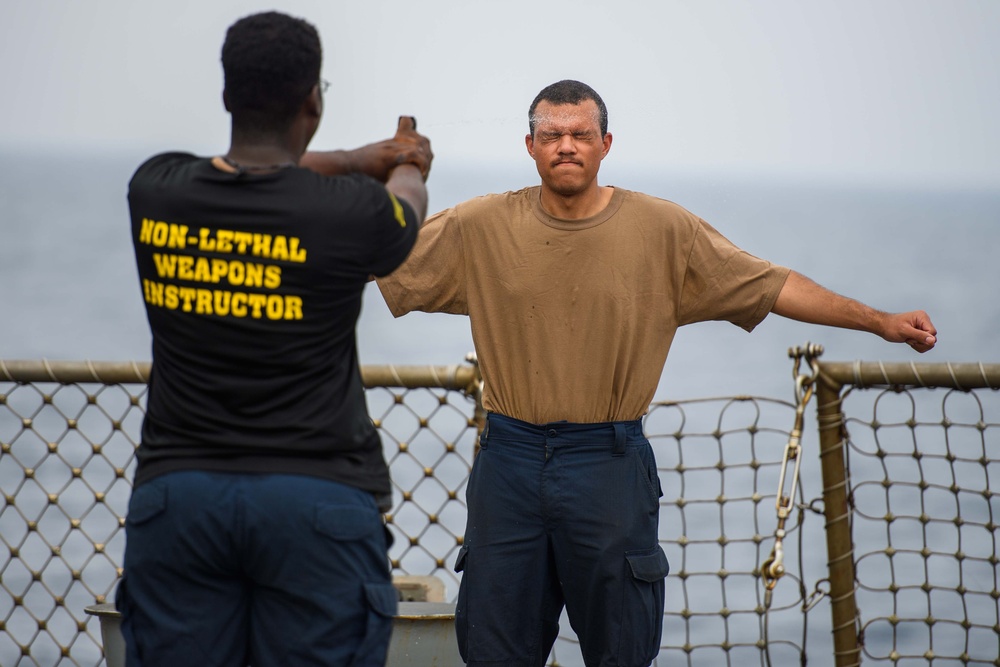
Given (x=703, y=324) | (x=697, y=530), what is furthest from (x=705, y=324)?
(x=697, y=530)

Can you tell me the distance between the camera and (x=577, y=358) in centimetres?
297

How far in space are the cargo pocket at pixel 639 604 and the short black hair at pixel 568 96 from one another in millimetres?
1038

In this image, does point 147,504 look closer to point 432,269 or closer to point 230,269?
point 230,269

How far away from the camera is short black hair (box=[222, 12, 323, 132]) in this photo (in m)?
2.11

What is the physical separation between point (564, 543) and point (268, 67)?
1380 mm

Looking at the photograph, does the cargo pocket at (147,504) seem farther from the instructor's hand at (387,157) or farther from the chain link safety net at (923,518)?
the chain link safety net at (923,518)

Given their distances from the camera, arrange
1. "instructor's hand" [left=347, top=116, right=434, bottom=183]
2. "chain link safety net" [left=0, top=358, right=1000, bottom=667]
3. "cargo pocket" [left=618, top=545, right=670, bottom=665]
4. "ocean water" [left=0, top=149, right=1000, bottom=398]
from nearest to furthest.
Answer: "instructor's hand" [left=347, top=116, right=434, bottom=183] → "cargo pocket" [left=618, top=545, right=670, bottom=665] → "chain link safety net" [left=0, top=358, right=1000, bottom=667] → "ocean water" [left=0, top=149, right=1000, bottom=398]

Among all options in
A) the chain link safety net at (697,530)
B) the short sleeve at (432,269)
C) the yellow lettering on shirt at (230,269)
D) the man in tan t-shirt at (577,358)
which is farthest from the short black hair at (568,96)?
the yellow lettering on shirt at (230,269)

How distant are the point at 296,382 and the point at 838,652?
211 centimetres

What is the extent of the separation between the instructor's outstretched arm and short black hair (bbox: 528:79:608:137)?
612 millimetres

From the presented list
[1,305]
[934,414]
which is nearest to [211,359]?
[934,414]

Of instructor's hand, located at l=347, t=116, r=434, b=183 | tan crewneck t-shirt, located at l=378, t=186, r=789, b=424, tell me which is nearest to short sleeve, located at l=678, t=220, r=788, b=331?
tan crewneck t-shirt, located at l=378, t=186, r=789, b=424

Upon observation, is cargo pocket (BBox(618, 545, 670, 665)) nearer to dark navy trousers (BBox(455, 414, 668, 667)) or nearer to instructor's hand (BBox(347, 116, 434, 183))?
dark navy trousers (BBox(455, 414, 668, 667))

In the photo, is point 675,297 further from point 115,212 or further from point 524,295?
point 115,212
